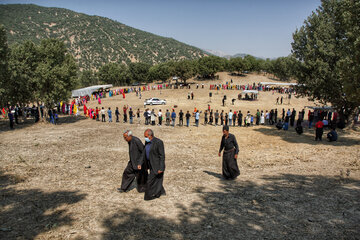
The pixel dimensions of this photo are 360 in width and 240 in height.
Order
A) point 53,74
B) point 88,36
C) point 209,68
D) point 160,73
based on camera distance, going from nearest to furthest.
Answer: point 53,74
point 209,68
point 160,73
point 88,36

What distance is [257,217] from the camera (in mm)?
5430

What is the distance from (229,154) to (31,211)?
5.89m

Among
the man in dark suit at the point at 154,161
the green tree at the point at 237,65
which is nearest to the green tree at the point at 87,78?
the green tree at the point at 237,65

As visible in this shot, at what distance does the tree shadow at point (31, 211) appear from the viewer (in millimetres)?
4852

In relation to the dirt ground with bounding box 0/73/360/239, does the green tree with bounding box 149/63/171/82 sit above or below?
above

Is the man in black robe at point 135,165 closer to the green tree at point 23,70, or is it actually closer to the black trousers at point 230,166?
the black trousers at point 230,166

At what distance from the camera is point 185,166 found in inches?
417

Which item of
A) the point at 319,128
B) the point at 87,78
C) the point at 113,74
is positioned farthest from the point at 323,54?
the point at 87,78

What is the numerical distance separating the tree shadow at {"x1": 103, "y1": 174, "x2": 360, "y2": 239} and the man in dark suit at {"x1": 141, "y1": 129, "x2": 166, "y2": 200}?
0.69 metres

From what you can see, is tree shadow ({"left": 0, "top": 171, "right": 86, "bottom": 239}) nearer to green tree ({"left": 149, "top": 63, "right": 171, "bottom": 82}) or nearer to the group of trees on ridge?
the group of trees on ridge

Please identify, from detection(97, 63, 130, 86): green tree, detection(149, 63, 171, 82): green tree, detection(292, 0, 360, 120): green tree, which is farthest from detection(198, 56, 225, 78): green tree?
detection(292, 0, 360, 120): green tree

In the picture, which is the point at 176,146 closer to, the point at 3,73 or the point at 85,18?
the point at 3,73

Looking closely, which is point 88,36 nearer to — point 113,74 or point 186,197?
point 113,74

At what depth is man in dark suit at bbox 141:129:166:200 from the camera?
6.16 meters
